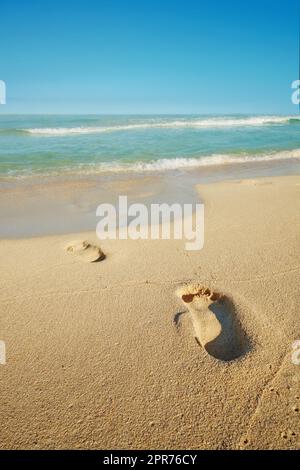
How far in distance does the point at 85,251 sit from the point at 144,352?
1550 mm

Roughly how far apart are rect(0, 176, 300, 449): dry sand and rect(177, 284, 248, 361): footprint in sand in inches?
1.0

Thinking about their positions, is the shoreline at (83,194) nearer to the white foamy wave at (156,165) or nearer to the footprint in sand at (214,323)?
the white foamy wave at (156,165)

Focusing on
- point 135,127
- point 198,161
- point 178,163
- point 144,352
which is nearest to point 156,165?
point 178,163

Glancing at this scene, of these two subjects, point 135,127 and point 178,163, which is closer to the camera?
point 178,163

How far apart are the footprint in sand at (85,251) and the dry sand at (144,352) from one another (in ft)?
0.23

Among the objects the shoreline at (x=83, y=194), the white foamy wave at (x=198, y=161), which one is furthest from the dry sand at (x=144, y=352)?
the white foamy wave at (x=198, y=161)

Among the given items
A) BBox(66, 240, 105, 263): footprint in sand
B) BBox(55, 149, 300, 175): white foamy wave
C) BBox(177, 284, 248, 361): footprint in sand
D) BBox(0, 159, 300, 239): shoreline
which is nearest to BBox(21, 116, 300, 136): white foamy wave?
BBox(55, 149, 300, 175): white foamy wave

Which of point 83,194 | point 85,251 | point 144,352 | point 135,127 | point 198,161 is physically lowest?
point 144,352

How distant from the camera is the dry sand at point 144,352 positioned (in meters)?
1.34

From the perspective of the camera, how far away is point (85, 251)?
10.0 ft

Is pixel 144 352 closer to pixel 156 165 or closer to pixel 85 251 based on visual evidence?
pixel 85 251

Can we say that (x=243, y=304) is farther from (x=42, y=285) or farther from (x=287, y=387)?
(x=42, y=285)

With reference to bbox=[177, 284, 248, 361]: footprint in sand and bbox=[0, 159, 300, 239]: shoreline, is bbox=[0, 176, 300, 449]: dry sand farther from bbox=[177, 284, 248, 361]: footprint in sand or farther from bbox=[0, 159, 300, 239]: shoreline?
bbox=[0, 159, 300, 239]: shoreline
